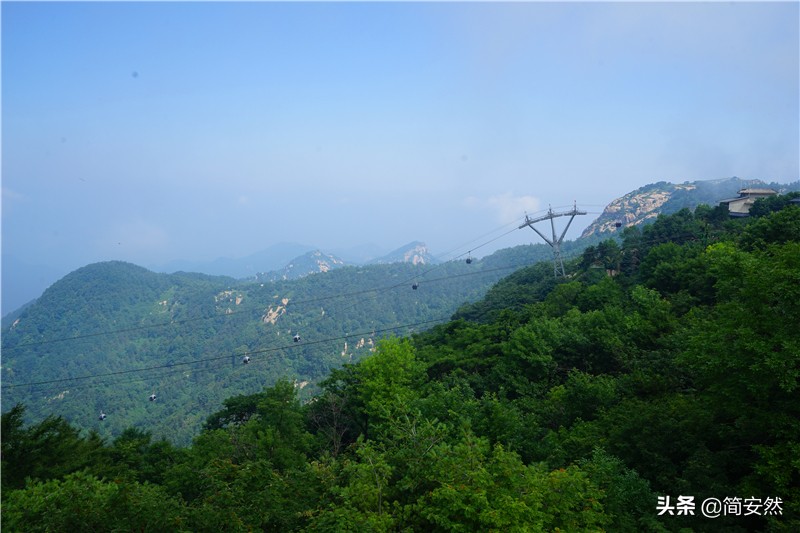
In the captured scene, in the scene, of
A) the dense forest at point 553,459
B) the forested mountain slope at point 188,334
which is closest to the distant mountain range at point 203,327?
the forested mountain slope at point 188,334

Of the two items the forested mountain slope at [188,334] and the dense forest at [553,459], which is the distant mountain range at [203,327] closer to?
the forested mountain slope at [188,334]

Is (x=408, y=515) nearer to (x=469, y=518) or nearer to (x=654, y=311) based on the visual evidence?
(x=469, y=518)

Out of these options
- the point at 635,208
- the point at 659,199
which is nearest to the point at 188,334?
the point at 635,208

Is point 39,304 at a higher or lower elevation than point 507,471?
higher

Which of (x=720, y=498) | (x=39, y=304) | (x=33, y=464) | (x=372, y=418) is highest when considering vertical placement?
(x=39, y=304)

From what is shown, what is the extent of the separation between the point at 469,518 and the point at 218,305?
16943 cm

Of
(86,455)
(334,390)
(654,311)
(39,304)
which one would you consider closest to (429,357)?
(334,390)

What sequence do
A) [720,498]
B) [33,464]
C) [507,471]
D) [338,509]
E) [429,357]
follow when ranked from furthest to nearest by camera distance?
[429,357], [33,464], [720,498], [507,471], [338,509]

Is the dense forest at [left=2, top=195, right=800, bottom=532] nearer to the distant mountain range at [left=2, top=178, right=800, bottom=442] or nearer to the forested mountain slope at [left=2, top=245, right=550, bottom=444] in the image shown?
the forested mountain slope at [left=2, top=245, right=550, bottom=444]

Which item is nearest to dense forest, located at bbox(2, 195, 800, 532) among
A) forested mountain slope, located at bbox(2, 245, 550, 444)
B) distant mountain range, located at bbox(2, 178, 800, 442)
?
forested mountain slope, located at bbox(2, 245, 550, 444)

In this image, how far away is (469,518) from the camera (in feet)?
27.5

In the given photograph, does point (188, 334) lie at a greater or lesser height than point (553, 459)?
lesser

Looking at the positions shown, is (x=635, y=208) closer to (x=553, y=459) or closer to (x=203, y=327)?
(x=553, y=459)

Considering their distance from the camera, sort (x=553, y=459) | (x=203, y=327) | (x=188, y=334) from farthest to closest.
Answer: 1. (x=203, y=327)
2. (x=188, y=334)
3. (x=553, y=459)
